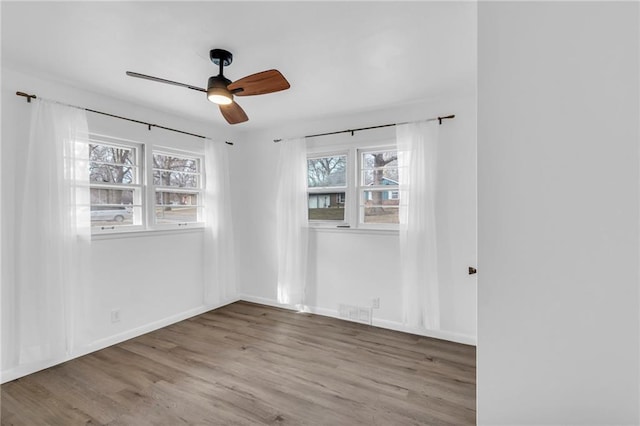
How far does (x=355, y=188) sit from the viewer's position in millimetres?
3939

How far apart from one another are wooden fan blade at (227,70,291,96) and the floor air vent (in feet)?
9.02

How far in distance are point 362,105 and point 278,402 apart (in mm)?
3001

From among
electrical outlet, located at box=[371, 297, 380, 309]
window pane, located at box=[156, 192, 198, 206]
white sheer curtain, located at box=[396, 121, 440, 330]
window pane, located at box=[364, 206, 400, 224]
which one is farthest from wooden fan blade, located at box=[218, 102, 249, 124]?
electrical outlet, located at box=[371, 297, 380, 309]

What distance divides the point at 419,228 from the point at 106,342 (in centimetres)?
346

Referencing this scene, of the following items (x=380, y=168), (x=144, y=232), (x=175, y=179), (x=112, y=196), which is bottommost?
(x=144, y=232)

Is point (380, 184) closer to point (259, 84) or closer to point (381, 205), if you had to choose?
point (381, 205)

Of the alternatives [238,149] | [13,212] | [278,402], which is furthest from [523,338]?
[238,149]

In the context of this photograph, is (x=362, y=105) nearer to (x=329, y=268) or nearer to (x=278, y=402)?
(x=329, y=268)

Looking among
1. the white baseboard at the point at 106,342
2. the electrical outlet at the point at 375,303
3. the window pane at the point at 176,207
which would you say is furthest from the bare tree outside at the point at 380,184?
the white baseboard at the point at 106,342

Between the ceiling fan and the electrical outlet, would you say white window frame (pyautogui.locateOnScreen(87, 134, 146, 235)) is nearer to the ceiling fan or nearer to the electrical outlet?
the ceiling fan

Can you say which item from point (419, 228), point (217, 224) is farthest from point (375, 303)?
point (217, 224)

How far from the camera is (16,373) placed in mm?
2564

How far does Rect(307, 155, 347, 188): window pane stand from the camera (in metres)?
4.08

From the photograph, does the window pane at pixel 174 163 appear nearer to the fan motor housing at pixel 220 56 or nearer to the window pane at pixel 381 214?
the fan motor housing at pixel 220 56
